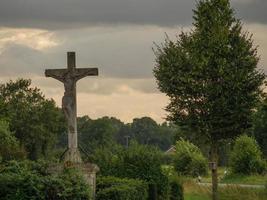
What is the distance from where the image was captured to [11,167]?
2005 cm

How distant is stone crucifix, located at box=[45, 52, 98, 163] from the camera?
21.2m

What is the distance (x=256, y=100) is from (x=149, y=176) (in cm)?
1062

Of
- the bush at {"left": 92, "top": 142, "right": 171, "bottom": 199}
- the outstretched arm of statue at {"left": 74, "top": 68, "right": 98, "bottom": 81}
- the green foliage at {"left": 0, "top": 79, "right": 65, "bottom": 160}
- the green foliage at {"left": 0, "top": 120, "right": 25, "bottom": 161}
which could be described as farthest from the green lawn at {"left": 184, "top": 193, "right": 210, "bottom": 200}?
the green foliage at {"left": 0, "top": 79, "right": 65, "bottom": 160}

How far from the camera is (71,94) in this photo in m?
21.6

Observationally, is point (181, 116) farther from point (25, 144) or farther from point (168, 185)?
point (25, 144)

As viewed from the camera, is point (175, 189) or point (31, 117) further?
point (31, 117)

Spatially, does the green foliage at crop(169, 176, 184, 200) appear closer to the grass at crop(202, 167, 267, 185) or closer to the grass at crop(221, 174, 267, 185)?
the grass at crop(202, 167, 267, 185)

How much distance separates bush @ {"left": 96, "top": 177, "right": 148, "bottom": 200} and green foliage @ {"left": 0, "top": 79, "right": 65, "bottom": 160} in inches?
2588

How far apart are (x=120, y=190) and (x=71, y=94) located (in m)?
3.08

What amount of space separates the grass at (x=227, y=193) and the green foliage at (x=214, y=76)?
2.47 m

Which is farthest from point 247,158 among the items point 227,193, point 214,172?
point 214,172

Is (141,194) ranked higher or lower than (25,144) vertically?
lower

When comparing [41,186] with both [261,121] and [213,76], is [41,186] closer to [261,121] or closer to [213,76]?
[213,76]

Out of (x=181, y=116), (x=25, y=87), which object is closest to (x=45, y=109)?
(x=25, y=87)
